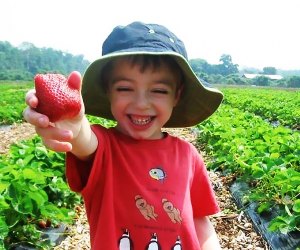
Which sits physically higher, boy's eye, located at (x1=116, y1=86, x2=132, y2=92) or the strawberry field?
boy's eye, located at (x1=116, y1=86, x2=132, y2=92)

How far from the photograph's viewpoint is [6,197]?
111 inches

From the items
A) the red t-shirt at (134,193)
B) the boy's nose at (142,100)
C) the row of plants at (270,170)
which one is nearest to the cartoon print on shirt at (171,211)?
the red t-shirt at (134,193)

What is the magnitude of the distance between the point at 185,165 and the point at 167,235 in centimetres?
31

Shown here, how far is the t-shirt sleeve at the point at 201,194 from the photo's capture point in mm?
1907

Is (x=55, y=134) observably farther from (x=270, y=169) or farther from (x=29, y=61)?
(x=29, y=61)

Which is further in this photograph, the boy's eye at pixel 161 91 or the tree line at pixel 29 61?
the tree line at pixel 29 61

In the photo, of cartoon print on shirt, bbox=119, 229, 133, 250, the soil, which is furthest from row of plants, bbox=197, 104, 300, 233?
cartoon print on shirt, bbox=119, 229, 133, 250

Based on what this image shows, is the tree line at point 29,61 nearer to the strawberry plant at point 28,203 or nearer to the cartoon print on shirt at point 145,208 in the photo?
the strawberry plant at point 28,203

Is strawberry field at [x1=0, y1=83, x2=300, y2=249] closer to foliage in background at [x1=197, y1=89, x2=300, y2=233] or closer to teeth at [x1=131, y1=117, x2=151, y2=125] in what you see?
foliage in background at [x1=197, y1=89, x2=300, y2=233]

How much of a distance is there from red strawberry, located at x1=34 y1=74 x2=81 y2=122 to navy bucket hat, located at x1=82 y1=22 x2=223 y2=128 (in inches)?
13.7

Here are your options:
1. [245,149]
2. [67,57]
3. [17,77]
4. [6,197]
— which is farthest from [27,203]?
[67,57]

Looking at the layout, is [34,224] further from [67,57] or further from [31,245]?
[67,57]

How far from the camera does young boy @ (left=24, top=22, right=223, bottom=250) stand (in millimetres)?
1581

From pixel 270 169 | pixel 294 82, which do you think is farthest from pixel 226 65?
pixel 270 169
